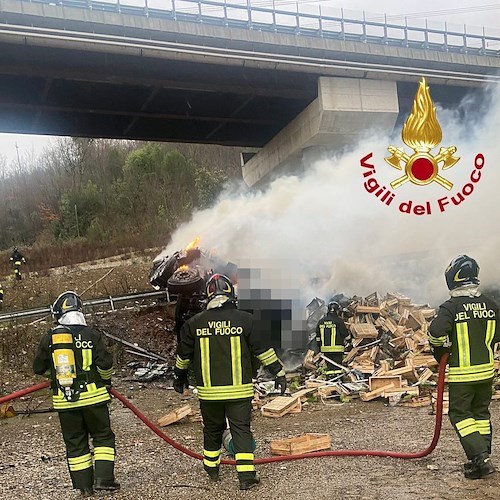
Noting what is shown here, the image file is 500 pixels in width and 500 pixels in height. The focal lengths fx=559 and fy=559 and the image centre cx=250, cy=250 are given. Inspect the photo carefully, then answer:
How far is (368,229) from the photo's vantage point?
1491cm

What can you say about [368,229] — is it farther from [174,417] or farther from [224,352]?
[224,352]

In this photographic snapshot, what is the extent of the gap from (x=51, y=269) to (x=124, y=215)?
11.9 metres

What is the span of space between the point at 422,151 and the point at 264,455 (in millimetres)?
11125

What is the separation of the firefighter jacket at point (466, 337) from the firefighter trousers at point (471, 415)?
0.26ft

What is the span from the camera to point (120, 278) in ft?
60.2

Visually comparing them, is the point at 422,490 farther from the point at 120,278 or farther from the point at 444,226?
the point at 120,278

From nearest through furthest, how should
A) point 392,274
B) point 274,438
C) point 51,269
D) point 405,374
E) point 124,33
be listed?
point 274,438 < point 405,374 < point 392,274 < point 124,33 < point 51,269

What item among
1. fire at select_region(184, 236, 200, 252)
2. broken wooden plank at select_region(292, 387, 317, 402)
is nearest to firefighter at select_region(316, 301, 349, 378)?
broken wooden plank at select_region(292, 387, 317, 402)

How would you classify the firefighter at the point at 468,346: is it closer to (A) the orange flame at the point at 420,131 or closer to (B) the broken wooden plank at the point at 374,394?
(B) the broken wooden plank at the point at 374,394

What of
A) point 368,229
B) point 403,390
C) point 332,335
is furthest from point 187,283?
point 368,229

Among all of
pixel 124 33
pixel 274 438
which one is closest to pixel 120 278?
pixel 124 33

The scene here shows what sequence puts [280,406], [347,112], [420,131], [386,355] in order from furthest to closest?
[347,112]
[420,131]
[386,355]
[280,406]

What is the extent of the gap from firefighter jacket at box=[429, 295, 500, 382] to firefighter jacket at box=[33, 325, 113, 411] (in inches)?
108

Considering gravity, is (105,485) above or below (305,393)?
above
